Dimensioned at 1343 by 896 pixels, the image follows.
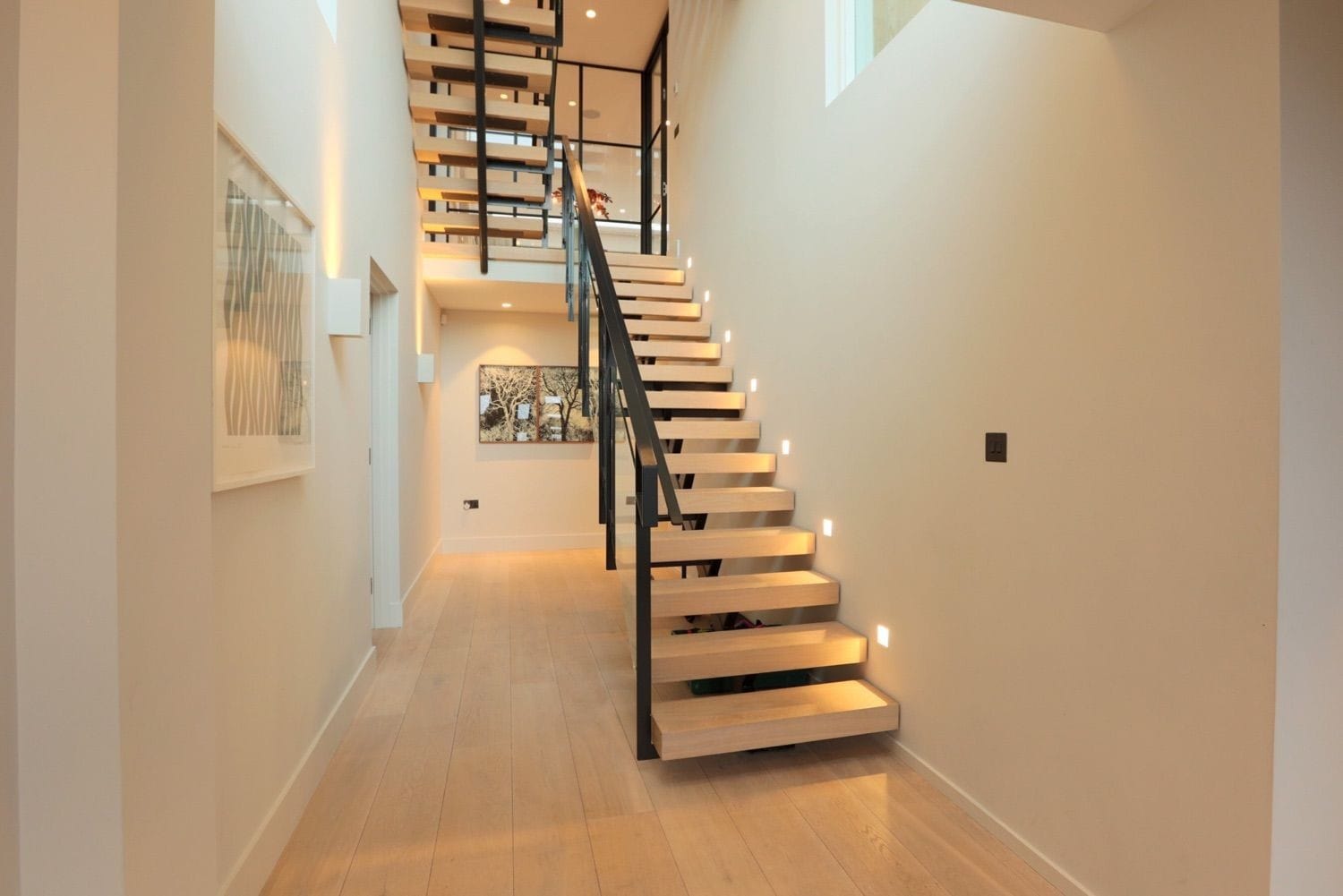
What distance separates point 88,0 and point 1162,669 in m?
2.39

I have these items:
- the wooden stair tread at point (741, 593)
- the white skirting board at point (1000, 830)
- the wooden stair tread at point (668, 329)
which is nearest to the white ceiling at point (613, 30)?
the wooden stair tread at point (668, 329)

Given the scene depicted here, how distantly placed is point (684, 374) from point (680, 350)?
0.37 m

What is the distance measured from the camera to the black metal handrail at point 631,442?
7.97 ft

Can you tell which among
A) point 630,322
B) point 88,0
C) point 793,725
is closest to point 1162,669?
point 793,725

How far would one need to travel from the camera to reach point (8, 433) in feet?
3.21

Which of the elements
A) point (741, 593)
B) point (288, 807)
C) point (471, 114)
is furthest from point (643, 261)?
point (288, 807)

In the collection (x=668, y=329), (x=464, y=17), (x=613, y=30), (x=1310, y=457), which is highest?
(x=613, y=30)

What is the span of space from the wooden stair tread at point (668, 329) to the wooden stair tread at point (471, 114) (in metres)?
1.67

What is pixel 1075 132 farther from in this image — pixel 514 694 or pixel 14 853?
pixel 514 694

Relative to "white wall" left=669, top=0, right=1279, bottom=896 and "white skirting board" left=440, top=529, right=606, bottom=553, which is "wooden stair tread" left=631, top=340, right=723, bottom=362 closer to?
"white wall" left=669, top=0, right=1279, bottom=896

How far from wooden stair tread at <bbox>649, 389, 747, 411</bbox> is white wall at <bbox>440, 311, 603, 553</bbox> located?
286 centimetres

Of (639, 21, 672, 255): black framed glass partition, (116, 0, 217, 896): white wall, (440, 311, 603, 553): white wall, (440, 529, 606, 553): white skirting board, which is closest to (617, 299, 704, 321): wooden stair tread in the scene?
(639, 21, 672, 255): black framed glass partition

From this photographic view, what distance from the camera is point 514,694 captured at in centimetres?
311

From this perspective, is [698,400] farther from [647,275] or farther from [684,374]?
[647,275]
